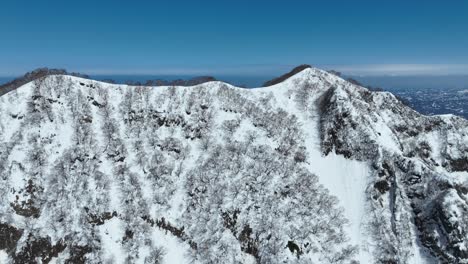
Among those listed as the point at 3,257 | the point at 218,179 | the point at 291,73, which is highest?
the point at 291,73

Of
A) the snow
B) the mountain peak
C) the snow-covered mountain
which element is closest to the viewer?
the snow

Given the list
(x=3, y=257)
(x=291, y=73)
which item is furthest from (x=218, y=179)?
(x=291, y=73)

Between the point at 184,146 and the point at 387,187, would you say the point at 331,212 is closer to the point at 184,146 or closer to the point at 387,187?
the point at 387,187

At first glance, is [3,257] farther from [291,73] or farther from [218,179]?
[291,73]

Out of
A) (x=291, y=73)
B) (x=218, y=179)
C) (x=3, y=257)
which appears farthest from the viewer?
(x=291, y=73)

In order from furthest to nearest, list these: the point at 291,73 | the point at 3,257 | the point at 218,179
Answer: the point at 291,73 → the point at 218,179 → the point at 3,257

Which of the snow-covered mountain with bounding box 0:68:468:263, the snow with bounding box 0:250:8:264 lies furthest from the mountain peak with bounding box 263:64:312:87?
the snow with bounding box 0:250:8:264

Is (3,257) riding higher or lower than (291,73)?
lower

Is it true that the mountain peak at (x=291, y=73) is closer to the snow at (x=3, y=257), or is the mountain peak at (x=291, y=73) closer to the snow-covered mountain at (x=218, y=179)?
the snow-covered mountain at (x=218, y=179)

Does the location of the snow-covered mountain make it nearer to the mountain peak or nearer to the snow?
the snow
